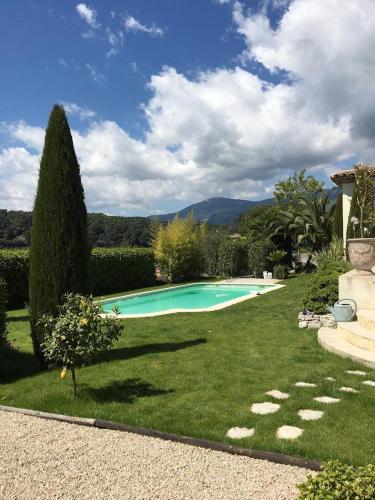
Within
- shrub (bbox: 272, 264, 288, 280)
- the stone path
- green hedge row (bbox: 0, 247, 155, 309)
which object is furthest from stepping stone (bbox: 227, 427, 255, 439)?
shrub (bbox: 272, 264, 288, 280)

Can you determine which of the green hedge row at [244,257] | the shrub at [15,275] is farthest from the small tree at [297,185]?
the shrub at [15,275]

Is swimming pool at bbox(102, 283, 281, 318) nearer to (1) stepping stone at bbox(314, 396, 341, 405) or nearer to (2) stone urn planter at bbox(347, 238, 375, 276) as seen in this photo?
(2) stone urn planter at bbox(347, 238, 375, 276)

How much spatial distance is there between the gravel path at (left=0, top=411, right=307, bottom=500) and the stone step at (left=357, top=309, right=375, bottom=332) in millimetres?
4634

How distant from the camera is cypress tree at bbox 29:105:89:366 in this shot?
6781 mm

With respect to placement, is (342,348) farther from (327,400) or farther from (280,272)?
(280,272)

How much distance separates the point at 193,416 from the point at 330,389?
1932mm

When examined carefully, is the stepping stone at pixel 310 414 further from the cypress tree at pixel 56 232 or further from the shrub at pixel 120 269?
the shrub at pixel 120 269

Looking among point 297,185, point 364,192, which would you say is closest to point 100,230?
point 297,185

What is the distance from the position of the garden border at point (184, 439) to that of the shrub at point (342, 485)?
3.75 ft

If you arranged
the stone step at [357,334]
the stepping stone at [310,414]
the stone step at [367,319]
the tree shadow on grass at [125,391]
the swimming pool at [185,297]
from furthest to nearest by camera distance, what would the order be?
the swimming pool at [185,297]
the stone step at [367,319]
the stone step at [357,334]
the tree shadow on grass at [125,391]
the stepping stone at [310,414]

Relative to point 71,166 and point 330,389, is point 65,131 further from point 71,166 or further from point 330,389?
point 330,389

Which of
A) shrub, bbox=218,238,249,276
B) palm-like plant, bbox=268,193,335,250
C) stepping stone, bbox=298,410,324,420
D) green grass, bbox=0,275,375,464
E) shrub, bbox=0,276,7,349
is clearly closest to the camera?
green grass, bbox=0,275,375,464

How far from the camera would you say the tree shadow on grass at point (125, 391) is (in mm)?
5402

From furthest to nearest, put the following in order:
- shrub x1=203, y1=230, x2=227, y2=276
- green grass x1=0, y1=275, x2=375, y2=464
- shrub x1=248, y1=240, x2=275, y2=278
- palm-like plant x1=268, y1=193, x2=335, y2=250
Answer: shrub x1=203, y1=230, x2=227, y2=276
shrub x1=248, y1=240, x2=275, y2=278
palm-like plant x1=268, y1=193, x2=335, y2=250
green grass x1=0, y1=275, x2=375, y2=464
